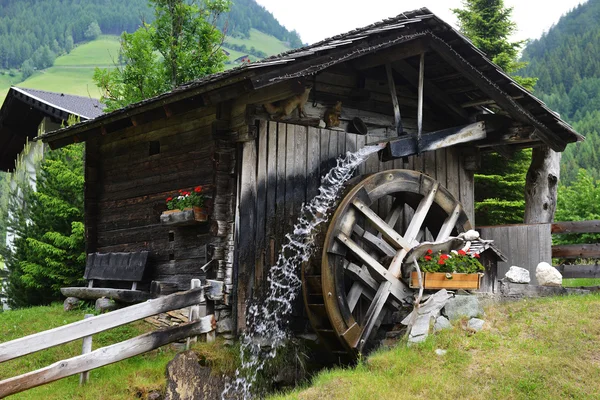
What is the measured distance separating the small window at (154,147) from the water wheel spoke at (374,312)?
3.88m

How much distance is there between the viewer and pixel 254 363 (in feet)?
26.7

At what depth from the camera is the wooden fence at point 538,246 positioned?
10.4 m

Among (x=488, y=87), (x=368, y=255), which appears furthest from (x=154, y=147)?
(x=488, y=87)

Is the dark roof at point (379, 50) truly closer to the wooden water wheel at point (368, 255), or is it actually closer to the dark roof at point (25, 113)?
the wooden water wheel at point (368, 255)

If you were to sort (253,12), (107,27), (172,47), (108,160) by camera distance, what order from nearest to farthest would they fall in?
1. (108,160)
2. (172,47)
3. (107,27)
4. (253,12)

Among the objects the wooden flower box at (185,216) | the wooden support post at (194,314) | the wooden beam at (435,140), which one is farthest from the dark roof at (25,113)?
the wooden beam at (435,140)

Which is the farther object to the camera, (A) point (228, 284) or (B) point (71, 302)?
(B) point (71, 302)

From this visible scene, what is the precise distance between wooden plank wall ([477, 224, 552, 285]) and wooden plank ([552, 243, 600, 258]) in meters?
0.77

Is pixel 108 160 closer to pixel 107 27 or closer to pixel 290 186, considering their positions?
pixel 290 186

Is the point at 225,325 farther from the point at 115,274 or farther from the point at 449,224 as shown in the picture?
the point at 449,224

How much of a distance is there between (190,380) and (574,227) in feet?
21.5

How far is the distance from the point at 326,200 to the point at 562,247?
471 centimetres

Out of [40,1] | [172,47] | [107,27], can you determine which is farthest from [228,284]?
[40,1]

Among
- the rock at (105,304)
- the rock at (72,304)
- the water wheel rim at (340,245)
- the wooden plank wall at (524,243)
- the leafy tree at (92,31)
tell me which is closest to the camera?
the water wheel rim at (340,245)
